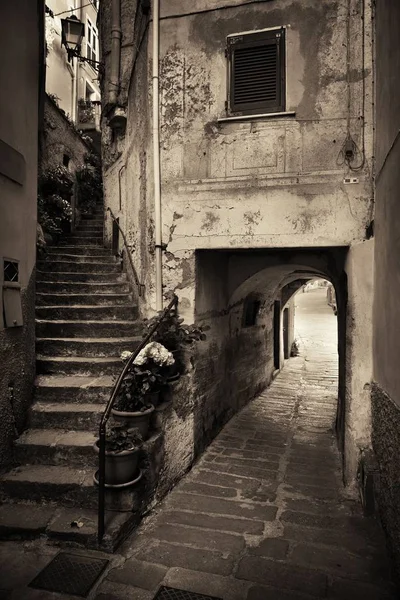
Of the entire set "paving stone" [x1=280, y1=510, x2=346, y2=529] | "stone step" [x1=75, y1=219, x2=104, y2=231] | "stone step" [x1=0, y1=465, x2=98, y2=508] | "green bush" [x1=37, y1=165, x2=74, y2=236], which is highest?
"green bush" [x1=37, y1=165, x2=74, y2=236]

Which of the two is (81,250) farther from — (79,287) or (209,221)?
(209,221)

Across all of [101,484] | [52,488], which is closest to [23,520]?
[52,488]

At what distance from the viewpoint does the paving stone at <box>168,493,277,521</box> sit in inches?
170

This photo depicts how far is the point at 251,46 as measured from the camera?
5238 millimetres

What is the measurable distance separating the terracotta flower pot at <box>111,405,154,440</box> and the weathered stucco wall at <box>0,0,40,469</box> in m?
1.20

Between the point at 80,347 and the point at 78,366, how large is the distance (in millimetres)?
379

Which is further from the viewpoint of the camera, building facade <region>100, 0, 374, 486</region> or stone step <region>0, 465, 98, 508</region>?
building facade <region>100, 0, 374, 486</region>

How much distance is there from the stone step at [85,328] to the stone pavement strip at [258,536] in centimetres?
219

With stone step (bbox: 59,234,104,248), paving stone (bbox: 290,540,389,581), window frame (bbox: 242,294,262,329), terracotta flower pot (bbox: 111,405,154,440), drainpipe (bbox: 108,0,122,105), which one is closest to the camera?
paving stone (bbox: 290,540,389,581)

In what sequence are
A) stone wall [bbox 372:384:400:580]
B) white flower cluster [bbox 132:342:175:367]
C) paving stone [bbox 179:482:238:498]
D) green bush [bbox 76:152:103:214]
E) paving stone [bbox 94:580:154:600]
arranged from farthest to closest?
green bush [bbox 76:152:103:214]
paving stone [bbox 179:482:238:498]
white flower cluster [bbox 132:342:175:367]
stone wall [bbox 372:384:400:580]
paving stone [bbox 94:580:154:600]

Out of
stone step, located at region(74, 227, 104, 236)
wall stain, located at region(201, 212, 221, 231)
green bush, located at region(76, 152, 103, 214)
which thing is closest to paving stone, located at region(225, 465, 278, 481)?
wall stain, located at region(201, 212, 221, 231)

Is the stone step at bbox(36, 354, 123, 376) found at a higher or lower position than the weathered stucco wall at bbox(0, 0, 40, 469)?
lower

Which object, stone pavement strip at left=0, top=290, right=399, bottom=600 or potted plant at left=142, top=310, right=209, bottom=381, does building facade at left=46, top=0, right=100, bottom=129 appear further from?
stone pavement strip at left=0, top=290, right=399, bottom=600

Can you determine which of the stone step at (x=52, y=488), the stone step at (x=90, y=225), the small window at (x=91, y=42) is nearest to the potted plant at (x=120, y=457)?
the stone step at (x=52, y=488)
